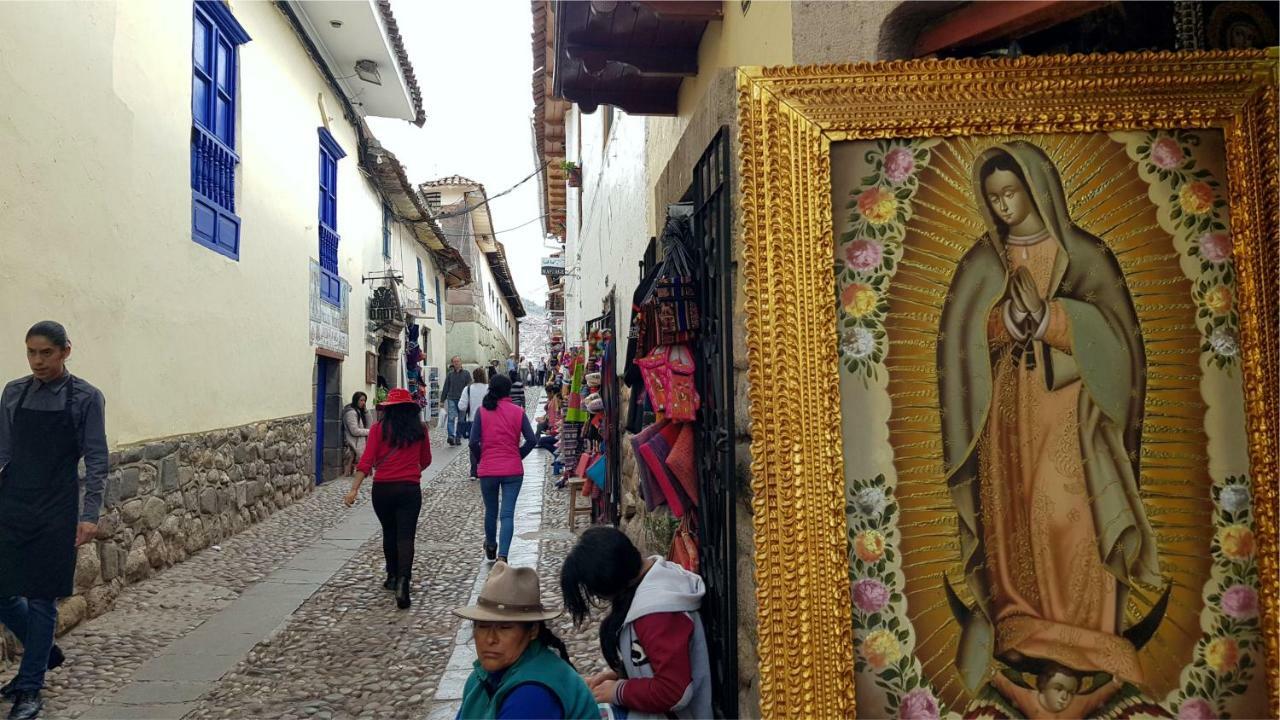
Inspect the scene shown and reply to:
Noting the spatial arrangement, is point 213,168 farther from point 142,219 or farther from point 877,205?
point 877,205

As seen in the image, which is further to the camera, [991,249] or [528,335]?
[528,335]

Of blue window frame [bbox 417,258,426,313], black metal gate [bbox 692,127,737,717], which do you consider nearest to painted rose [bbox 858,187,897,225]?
black metal gate [bbox 692,127,737,717]

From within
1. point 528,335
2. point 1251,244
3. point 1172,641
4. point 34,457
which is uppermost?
point 528,335

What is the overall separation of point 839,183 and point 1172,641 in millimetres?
1406

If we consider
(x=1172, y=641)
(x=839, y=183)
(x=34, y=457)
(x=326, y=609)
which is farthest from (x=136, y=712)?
(x=1172, y=641)

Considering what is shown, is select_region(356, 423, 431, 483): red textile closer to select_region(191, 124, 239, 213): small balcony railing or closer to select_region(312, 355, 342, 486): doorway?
select_region(191, 124, 239, 213): small balcony railing

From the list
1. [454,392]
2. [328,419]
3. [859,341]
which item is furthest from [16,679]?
[454,392]

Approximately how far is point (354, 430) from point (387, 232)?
581cm

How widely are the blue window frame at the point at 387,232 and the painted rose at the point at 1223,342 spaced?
15.4 metres

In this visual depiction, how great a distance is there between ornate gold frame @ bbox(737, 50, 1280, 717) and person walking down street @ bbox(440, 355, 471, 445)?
13.4 meters

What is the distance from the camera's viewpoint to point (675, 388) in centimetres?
306

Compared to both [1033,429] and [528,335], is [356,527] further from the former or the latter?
[528,335]

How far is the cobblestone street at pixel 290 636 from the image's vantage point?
3.88 m

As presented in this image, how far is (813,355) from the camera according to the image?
6.64 feet
